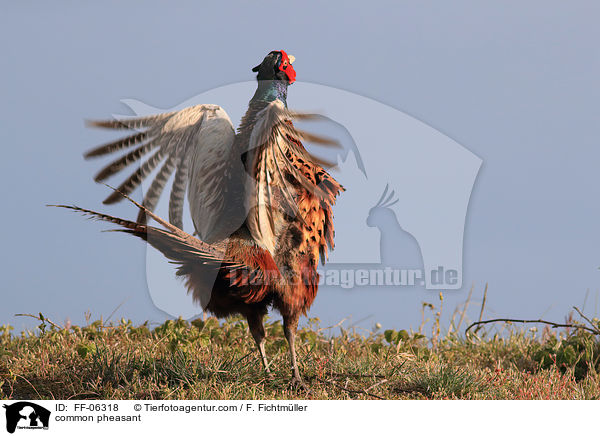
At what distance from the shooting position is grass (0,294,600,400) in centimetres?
426

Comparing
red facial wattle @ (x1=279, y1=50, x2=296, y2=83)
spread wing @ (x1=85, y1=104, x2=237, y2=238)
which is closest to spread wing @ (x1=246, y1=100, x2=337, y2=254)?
spread wing @ (x1=85, y1=104, x2=237, y2=238)

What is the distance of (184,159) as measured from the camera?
470 centimetres

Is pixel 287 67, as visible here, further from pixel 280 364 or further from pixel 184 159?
pixel 280 364

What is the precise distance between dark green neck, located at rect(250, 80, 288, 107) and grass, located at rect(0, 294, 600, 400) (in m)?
1.96

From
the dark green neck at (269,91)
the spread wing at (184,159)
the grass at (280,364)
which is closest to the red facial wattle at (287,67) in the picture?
the dark green neck at (269,91)

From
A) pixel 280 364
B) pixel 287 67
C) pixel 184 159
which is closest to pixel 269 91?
pixel 287 67

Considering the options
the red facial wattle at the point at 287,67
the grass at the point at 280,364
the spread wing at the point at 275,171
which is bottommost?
the grass at the point at 280,364

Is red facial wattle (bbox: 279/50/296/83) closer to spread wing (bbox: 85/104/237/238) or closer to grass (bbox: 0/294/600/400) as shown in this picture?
spread wing (bbox: 85/104/237/238)

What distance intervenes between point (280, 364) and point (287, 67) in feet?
7.61

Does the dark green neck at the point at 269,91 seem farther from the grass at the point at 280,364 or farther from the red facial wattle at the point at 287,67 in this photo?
the grass at the point at 280,364

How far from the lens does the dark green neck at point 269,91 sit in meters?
4.46

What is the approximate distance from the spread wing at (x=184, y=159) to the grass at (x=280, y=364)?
1056mm

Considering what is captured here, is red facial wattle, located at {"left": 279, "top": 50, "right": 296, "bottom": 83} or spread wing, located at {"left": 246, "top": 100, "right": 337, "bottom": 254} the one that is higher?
red facial wattle, located at {"left": 279, "top": 50, "right": 296, "bottom": 83}
